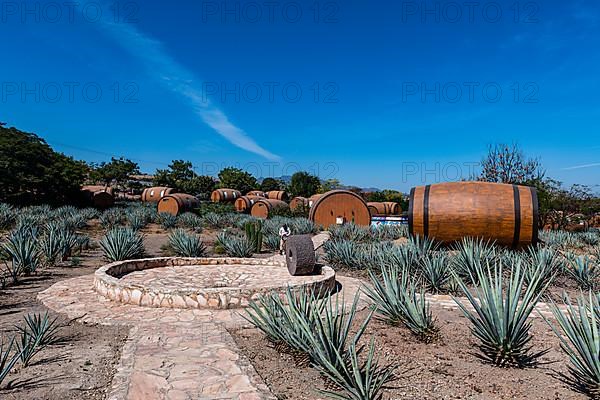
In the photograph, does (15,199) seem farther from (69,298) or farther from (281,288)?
(281,288)

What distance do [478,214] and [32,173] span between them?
834 inches

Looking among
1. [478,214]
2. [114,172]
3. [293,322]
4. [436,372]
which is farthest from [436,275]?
[114,172]

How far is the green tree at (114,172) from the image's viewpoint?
39531 mm

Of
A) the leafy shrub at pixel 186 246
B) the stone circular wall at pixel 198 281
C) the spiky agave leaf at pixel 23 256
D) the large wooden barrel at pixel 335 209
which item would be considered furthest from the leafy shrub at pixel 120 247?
the large wooden barrel at pixel 335 209

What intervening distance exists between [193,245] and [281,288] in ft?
14.8

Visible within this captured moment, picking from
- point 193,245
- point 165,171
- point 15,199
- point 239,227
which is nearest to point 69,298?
point 193,245

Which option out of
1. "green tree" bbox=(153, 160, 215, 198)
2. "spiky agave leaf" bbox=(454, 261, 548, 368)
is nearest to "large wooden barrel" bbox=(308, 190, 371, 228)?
"spiky agave leaf" bbox=(454, 261, 548, 368)

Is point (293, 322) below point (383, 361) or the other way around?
the other way around

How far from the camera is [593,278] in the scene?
→ 5773 mm

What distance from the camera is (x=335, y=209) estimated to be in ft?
54.1

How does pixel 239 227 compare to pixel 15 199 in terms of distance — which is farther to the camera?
pixel 15 199

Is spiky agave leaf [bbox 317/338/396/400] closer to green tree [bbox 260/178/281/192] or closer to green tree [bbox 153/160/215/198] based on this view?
green tree [bbox 153/160/215/198]

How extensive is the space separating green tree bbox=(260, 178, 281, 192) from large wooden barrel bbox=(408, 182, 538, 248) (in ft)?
142

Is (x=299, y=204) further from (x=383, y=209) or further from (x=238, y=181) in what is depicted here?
(x=238, y=181)
